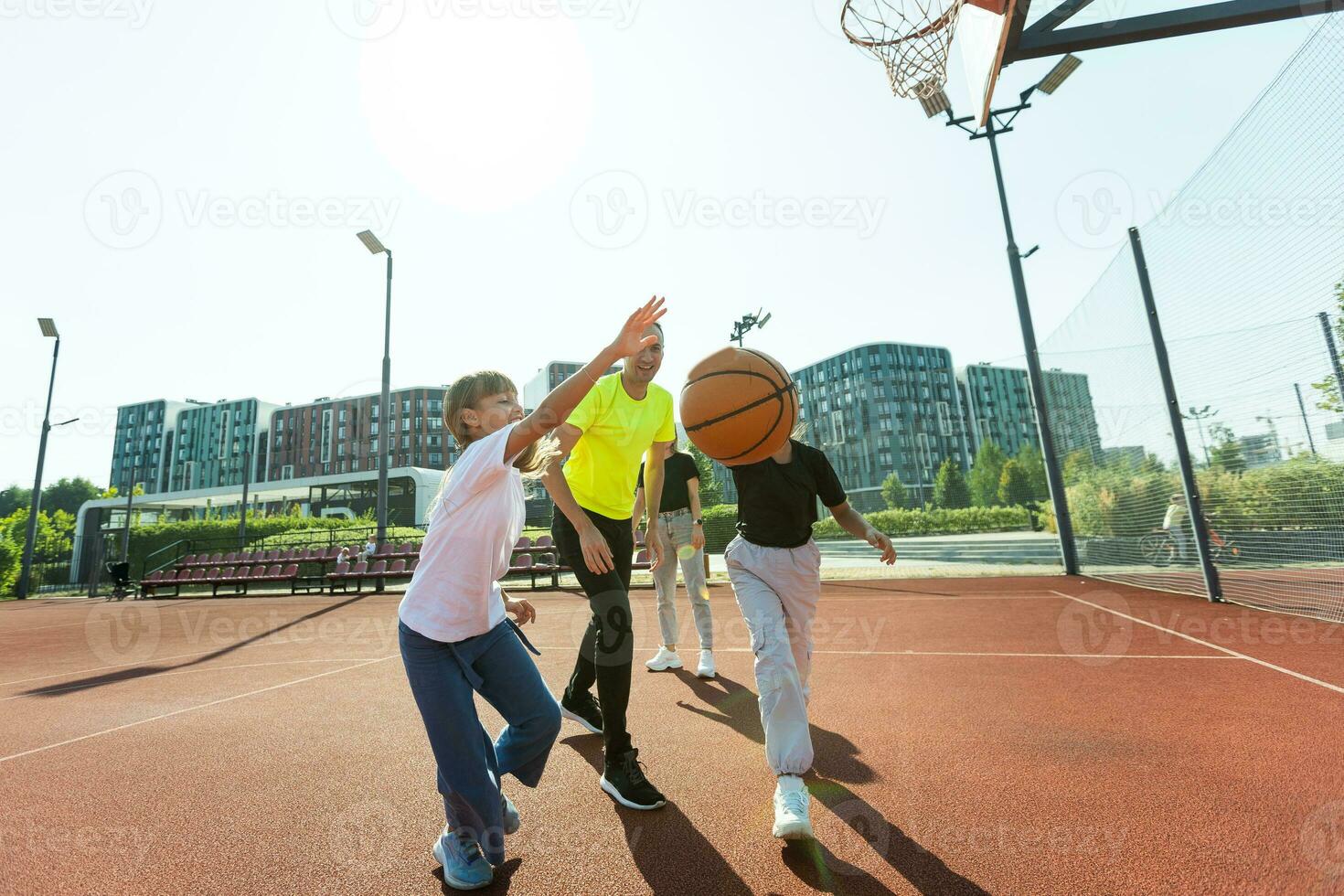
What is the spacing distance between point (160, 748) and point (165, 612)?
12.6 m

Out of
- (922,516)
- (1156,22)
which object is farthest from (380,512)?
(922,516)

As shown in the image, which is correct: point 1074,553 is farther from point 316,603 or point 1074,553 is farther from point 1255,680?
point 316,603

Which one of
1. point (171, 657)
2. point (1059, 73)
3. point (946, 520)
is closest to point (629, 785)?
point (171, 657)

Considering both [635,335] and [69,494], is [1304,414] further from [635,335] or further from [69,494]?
[69,494]

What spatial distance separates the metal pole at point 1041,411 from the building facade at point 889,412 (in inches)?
3319

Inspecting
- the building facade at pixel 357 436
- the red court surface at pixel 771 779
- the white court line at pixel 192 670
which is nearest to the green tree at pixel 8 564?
the red court surface at pixel 771 779

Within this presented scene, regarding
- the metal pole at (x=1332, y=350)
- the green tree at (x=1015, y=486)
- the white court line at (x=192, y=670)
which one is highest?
the green tree at (x=1015, y=486)

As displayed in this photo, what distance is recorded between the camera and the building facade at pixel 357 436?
82.6 m

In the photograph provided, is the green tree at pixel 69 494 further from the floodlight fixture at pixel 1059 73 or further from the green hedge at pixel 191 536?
the floodlight fixture at pixel 1059 73

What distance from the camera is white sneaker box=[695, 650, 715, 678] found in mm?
5152

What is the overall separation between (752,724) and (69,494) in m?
131

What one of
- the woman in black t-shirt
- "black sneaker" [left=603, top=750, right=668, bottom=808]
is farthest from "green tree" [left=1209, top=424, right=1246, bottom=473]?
"black sneaker" [left=603, top=750, right=668, bottom=808]

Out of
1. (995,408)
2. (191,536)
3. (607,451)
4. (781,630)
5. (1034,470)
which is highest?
(995,408)

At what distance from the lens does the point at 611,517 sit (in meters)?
3.32
